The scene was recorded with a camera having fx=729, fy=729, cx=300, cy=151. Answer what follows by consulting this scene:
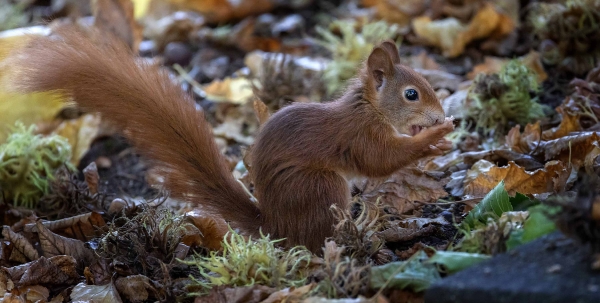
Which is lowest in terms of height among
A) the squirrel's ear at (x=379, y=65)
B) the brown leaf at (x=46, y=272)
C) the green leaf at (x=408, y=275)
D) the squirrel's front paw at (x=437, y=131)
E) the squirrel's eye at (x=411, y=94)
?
the brown leaf at (x=46, y=272)

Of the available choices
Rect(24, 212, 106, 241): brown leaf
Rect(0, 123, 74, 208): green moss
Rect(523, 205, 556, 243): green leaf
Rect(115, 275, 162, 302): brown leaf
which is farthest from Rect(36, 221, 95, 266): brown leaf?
Rect(523, 205, 556, 243): green leaf

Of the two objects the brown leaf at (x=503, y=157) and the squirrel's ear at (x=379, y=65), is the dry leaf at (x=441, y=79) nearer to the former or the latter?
the brown leaf at (x=503, y=157)

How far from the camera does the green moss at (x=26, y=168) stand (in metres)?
3.44

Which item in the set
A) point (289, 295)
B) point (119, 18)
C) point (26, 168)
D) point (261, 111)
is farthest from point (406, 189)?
point (119, 18)

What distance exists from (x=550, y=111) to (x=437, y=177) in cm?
90

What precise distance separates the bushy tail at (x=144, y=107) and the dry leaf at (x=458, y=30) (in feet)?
7.76

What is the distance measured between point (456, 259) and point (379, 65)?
3.15 feet

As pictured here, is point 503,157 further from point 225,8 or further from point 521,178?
point 225,8

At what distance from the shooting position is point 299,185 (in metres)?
2.49

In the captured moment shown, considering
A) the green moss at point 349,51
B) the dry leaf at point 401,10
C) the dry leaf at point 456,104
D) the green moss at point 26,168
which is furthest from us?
the dry leaf at point 401,10

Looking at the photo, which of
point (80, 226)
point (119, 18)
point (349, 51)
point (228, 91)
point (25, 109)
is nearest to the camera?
point (80, 226)

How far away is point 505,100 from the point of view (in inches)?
135

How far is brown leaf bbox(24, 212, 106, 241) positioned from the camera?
3.00 meters

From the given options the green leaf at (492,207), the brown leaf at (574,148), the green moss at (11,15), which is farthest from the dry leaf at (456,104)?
the green moss at (11,15)
